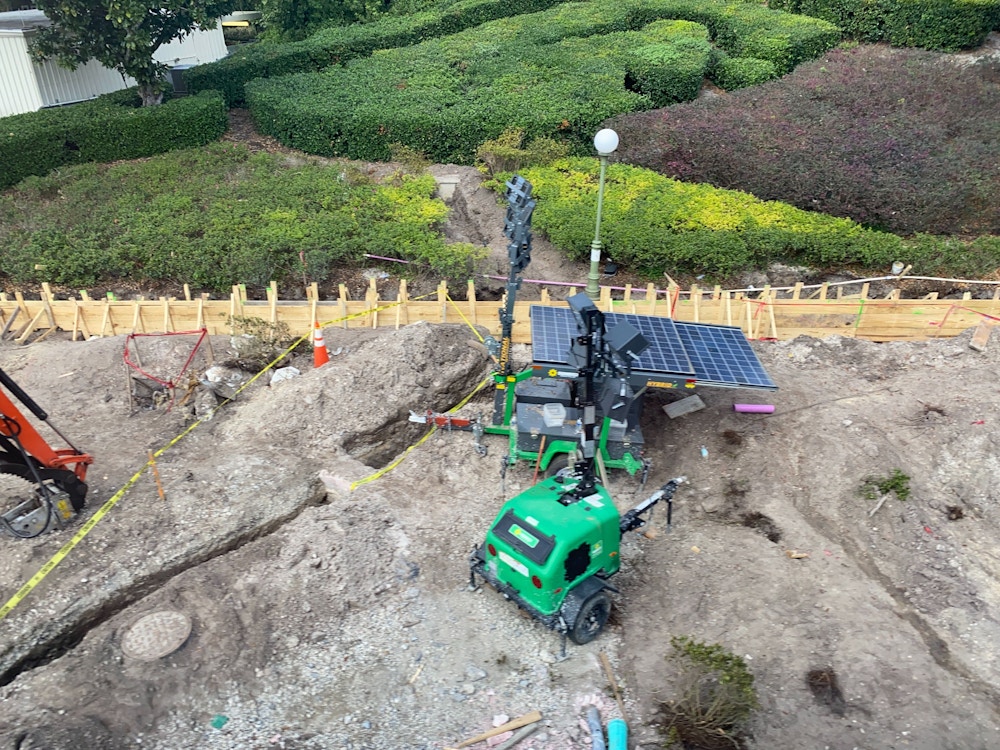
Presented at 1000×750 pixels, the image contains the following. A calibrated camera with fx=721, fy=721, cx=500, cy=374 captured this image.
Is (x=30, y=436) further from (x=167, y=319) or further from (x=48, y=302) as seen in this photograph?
(x=48, y=302)

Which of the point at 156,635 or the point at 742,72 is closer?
the point at 156,635

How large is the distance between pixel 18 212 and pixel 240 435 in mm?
13156

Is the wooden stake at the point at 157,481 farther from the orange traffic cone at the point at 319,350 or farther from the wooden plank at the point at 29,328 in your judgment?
the wooden plank at the point at 29,328

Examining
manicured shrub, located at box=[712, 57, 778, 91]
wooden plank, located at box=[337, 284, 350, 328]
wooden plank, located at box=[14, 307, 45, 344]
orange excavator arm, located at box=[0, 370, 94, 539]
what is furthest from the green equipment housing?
manicured shrub, located at box=[712, 57, 778, 91]

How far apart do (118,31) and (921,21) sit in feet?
103

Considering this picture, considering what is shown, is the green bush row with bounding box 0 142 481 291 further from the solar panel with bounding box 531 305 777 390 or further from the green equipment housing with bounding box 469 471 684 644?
the green equipment housing with bounding box 469 471 684 644

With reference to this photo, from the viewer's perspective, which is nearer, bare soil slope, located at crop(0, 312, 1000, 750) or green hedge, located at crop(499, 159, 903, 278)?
bare soil slope, located at crop(0, 312, 1000, 750)

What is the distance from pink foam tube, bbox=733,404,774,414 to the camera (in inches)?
513

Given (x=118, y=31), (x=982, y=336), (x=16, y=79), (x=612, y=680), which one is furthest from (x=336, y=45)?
(x=612, y=680)

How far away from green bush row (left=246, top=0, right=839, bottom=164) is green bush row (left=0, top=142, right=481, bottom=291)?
2421mm

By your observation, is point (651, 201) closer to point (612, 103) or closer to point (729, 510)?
point (612, 103)

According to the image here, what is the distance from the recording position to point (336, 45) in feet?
102

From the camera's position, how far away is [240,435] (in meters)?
12.9

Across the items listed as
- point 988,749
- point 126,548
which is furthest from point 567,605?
point 126,548
